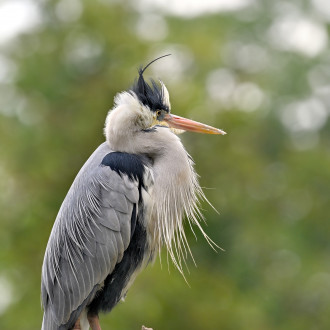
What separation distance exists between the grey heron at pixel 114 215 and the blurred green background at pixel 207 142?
702 cm

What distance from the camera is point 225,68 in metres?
18.1

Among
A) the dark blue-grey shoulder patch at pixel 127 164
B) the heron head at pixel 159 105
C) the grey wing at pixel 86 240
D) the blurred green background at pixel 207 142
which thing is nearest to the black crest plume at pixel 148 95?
the heron head at pixel 159 105

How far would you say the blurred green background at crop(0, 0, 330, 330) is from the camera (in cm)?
1509

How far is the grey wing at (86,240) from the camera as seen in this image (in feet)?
19.5

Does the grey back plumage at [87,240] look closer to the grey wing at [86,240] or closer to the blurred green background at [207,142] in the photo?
the grey wing at [86,240]

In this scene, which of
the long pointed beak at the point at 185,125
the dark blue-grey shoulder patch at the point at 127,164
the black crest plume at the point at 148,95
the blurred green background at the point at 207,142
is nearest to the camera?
the dark blue-grey shoulder patch at the point at 127,164

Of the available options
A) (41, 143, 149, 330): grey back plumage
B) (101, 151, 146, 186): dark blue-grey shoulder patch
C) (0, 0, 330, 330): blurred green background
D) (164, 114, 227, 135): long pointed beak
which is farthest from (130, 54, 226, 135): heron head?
(0, 0, 330, 330): blurred green background

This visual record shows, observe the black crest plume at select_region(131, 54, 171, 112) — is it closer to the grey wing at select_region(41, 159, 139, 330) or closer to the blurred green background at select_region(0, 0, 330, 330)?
the grey wing at select_region(41, 159, 139, 330)

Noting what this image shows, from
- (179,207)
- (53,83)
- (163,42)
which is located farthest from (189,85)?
(179,207)

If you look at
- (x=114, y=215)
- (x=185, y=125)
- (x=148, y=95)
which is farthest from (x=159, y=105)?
(x=114, y=215)

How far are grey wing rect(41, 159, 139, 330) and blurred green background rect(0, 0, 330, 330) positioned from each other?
7051mm

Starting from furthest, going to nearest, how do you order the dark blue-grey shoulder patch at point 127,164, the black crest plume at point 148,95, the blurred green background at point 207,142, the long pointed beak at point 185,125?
the blurred green background at point 207,142, the long pointed beak at point 185,125, the black crest plume at point 148,95, the dark blue-grey shoulder patch at point 127,164

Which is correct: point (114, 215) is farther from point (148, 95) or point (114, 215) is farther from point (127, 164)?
point (148, 95)

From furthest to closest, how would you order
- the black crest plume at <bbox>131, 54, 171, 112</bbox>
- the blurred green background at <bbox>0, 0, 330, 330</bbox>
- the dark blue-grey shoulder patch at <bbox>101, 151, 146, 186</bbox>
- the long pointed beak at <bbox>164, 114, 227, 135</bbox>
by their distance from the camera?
1. the blurred green background at <bbox>0, 0, 330, 330</bbox>
2. the long pointed beak at <bbox>164, 114, 227, 135</bbox>
3. the black crest plume at <bbox>131, 54, 171, 112</bbox>
4. the dark blue-grey shoulder patch at <bbox>101, 151, 146, 186</bbox>
